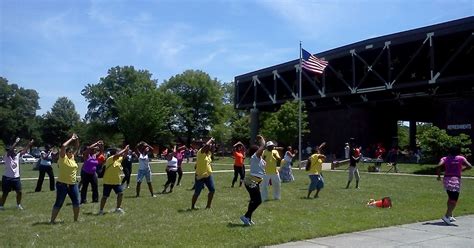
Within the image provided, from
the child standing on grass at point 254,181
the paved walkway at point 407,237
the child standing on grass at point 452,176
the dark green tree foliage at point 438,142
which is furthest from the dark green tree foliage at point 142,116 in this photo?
the paved walkway at point 407,237

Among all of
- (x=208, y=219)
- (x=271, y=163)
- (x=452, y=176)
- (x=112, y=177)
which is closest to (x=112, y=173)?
(x=112, y=177)

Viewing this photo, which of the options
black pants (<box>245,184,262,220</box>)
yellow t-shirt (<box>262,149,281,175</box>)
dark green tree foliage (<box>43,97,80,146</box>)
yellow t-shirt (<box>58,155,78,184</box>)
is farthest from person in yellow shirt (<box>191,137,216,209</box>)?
dark green tree foliage (<box>43,97,80,146</box>)

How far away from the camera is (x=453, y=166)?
10.9 metres

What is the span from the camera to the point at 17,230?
9578 millimetres

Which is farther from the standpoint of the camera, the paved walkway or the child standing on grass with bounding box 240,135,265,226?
the child standing on grass with bounding box 240,135,265,226

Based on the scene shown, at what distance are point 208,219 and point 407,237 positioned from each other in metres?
4.09

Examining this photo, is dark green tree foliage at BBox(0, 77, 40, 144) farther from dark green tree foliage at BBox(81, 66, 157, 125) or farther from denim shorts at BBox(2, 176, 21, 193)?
denim shorts at BBox(2, 176, 21, 193)

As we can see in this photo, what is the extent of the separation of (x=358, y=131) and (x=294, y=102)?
24.3 feet

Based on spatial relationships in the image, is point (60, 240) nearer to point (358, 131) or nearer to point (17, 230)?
point (17, 230)

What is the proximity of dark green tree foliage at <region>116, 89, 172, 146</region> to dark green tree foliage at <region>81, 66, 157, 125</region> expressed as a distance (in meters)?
5.97

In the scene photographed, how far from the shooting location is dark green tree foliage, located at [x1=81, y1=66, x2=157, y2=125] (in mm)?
82688

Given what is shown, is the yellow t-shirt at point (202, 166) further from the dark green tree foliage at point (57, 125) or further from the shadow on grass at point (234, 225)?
the dark green tree foliage at point (57, 125)

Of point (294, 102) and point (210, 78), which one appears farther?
point (210, 78)

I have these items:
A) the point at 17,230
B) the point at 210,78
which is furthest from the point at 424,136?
the point at 210,78
